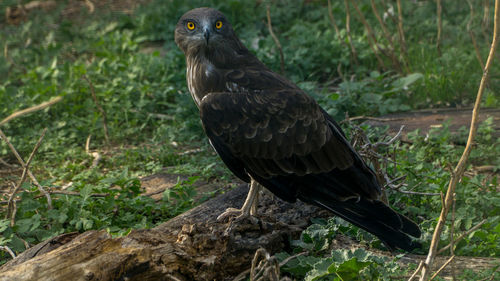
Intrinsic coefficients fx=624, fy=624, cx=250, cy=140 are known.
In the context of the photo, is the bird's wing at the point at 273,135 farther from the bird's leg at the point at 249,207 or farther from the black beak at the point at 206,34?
the black beak at the point at 206,34

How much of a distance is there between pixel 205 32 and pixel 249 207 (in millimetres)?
1372

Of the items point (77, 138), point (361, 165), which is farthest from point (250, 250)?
point (77, 138)

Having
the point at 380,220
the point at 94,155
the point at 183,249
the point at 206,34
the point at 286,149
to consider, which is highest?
the point at 206,34

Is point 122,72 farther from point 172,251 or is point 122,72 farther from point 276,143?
point 172,251

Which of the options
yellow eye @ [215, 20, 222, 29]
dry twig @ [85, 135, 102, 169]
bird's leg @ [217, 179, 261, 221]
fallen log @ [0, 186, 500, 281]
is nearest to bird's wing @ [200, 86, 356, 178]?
bird's leg @ [217, 179, 261, 221]

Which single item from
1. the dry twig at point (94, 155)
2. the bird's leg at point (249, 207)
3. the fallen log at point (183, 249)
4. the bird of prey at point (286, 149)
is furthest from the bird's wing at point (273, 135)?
the dry twig at point (94, 155)

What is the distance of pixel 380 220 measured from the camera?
3.97 metres

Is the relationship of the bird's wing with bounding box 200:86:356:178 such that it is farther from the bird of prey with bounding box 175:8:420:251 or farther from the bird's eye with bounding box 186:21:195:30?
the bird's eye with bounding box 186:21:195:30

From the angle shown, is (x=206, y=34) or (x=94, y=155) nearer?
(x=206, y=34)

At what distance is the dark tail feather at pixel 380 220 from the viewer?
12.9ft

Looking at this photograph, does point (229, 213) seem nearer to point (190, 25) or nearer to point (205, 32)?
point (205, 32)

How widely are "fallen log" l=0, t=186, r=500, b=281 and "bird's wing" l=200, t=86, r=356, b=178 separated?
41cm

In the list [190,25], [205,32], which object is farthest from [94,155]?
[205,32]

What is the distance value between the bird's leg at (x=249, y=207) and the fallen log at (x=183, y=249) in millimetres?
76
